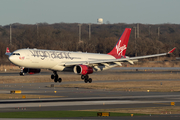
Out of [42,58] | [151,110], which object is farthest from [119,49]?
[151,110]

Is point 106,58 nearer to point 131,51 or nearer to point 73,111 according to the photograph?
point 73,111

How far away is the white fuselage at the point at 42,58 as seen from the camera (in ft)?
167

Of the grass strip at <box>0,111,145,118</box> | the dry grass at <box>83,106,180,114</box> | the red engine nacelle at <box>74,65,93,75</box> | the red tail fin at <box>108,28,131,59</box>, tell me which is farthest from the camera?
the red tail fin at <box>108,28,131,59</box>

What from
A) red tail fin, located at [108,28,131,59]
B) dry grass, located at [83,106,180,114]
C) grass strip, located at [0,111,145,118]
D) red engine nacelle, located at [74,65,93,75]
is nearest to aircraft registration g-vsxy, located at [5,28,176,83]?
red engine nacelle, located at [74,65,93,75]

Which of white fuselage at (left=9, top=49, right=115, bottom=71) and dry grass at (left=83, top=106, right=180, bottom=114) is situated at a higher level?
white fuselage at (left=9, top=49, right=115, bottom=71)

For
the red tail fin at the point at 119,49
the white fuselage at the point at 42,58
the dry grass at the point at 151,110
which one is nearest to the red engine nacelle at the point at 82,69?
the white fuselage at the point at 42,58

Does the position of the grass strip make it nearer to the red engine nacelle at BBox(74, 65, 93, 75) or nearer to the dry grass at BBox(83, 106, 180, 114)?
the dry grass at BBox(83, 106, 180, 114)

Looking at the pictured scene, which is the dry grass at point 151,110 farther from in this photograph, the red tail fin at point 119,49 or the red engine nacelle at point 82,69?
the red tail fin at point 119,49

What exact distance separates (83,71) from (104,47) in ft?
314

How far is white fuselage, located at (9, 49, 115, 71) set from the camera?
51.0 metres

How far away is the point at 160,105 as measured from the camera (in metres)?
32.3

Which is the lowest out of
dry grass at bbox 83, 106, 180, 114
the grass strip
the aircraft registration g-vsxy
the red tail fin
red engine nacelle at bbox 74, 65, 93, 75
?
dry grass at bbox 83, 106, 180, 114

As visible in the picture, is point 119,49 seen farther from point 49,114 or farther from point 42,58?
point 49,114

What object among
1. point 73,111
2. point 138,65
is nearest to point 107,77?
point 138,65
